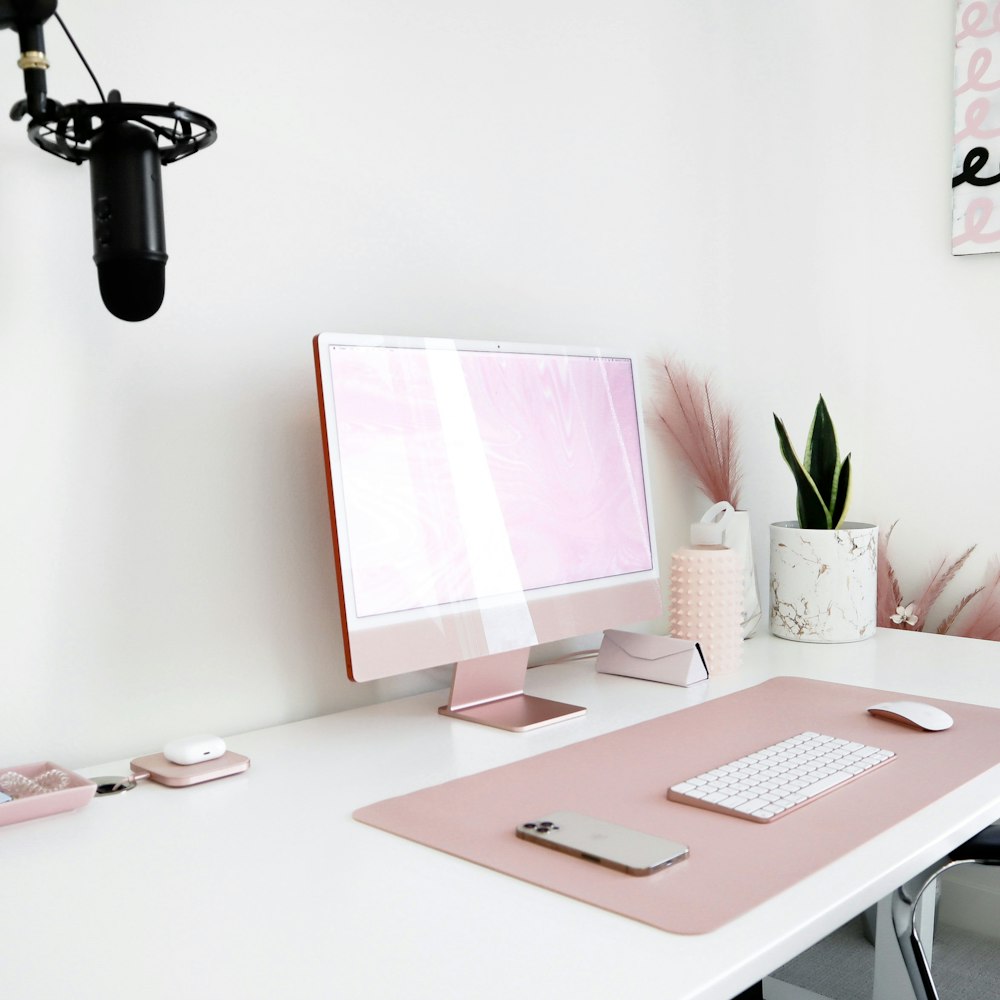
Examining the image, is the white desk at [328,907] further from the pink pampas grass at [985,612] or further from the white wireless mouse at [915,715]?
the pink pampas grass at [985,612]

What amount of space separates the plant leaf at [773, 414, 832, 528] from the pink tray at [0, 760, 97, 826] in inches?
46.1

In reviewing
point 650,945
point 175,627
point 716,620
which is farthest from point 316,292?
point 650,945

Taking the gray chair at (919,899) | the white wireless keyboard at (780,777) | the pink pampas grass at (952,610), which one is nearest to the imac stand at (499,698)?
the white wireless keyboard at (780,777)

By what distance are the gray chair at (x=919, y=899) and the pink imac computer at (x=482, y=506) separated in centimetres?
40

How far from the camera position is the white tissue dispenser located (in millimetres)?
1383

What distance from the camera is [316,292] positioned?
128 cm

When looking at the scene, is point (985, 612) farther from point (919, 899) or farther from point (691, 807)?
point (691, 807)

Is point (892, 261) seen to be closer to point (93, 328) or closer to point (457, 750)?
point (457, 750)

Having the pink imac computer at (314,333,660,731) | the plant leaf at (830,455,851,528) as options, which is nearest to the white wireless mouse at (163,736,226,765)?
the pink imac computer at (314,333,660,731)

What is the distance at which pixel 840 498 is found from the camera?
5.63 ft

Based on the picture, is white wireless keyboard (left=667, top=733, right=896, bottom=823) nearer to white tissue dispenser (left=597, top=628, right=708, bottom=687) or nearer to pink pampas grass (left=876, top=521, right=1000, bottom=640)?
white tissue dispenser (left=597, top=628, right=708, bottom=687)

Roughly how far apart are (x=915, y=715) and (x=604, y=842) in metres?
0.49

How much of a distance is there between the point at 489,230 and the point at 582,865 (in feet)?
3.13

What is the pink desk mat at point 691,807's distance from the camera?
2.46ft
